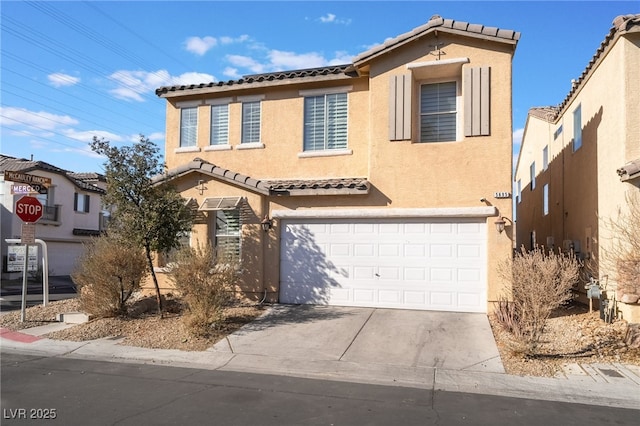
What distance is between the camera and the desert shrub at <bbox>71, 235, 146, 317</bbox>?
434 inches

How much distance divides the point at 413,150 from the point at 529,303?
5034 mm

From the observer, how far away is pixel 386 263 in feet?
38.6

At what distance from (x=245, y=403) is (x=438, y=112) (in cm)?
890

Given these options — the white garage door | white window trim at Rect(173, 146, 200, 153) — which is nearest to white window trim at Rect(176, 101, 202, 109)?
white window trim at Rect(173, 146, 200, 153)

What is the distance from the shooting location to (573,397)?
252 inches

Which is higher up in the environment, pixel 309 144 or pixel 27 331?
pixel 309 144

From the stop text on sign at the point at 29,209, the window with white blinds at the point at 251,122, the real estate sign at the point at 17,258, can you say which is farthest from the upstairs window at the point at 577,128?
the real estate sign at the point at 17,258

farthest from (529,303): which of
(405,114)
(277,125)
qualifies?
(277,125)

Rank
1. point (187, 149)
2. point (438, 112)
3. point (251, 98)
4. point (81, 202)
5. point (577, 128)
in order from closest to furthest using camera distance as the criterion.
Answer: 1. point (438, 112)
2. point (577, 128)
3. point (251, 98)
4. point (187, 149)
5. point (81, 202)

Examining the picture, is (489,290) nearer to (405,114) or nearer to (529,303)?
(529,303)

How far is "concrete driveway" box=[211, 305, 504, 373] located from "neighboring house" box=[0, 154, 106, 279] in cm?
2015

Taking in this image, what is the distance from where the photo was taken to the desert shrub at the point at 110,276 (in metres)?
11.0

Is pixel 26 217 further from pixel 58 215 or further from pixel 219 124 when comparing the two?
pixel 58 215

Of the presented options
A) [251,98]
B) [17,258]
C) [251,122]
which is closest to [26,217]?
[251,122]
